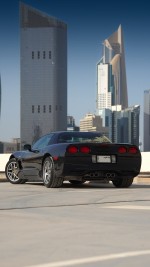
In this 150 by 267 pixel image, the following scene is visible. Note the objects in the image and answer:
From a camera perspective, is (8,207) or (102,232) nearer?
(102,232)

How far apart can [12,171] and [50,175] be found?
209 cm

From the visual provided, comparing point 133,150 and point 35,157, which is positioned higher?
point 133,150

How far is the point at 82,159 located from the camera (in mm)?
10867

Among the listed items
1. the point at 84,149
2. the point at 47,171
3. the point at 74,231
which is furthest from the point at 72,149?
the point at 74,231

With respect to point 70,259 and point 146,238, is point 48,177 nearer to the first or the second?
point 146,238

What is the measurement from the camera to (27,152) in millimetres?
12445

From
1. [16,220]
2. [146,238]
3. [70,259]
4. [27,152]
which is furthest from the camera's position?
[27,152]

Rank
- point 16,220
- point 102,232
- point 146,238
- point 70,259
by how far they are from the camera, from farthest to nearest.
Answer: point 16,220, point 102,232, point 146,238, point 70,259

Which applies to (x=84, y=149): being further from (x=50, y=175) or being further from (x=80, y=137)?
(x=50, y=175)

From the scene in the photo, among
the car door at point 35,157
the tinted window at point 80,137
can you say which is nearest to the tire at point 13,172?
the car door at point 35,157

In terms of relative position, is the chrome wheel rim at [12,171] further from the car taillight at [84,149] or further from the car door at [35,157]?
the car taillight at [84,149]

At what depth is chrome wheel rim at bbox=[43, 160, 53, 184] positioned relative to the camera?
36.3 ft

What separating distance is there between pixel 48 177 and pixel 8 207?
12.4 feet

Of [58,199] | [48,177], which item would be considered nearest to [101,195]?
[58,199]
